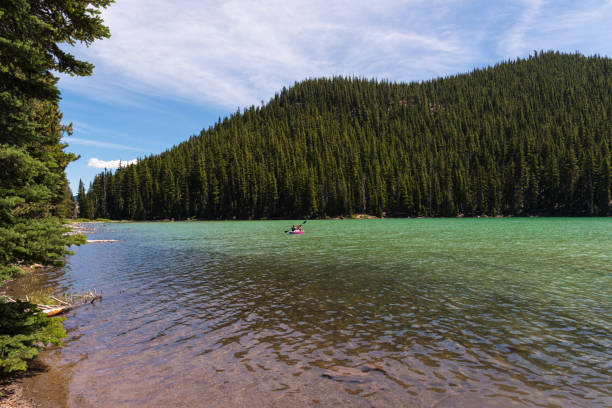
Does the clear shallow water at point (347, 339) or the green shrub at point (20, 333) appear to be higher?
the green shrub at point (20, 333)

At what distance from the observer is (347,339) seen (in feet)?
33.6

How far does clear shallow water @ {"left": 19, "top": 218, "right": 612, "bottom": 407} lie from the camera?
7.32 meters

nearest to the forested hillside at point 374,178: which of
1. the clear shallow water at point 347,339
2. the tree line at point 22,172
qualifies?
the clear shallow water at point 347,339

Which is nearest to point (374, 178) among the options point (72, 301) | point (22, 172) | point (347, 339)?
point (72, 301)

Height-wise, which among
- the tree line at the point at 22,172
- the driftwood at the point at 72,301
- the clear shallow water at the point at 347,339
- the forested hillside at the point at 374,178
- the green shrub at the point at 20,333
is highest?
the forested hillside at the point at 374,178

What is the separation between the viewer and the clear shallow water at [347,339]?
24.0 ft

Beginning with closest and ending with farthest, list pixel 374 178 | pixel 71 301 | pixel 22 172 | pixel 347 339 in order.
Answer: pixel 22 172
pixel 347 339
pixel 71 301
pixel 374 178

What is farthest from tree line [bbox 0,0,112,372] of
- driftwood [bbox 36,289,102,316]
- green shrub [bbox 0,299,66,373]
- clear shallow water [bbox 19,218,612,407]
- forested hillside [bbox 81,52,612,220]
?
forested hillside [bbox 81,52,612,220]

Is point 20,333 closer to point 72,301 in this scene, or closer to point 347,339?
point 347,339

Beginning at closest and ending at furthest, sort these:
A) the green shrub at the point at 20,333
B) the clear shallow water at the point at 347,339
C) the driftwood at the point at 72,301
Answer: the green shrub at the point at 20,333, the clear shallow water at the point at 347,339, the driftwood at the point at 72,301

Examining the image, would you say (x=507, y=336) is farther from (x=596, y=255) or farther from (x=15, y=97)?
(x=596, y=255)

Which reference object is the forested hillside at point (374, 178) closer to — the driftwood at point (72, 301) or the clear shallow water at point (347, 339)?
the clear shallow water at point (347, 339)

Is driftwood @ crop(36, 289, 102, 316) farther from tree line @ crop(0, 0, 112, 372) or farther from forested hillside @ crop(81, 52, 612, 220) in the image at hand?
forested hillside @ crop(81, 52, 612, 220)

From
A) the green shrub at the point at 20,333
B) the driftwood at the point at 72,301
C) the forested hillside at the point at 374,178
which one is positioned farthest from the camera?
the forested hillside at the point at 374,178
